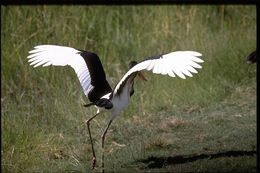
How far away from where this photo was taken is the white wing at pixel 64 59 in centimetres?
762

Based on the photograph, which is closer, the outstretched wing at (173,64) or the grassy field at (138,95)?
the outstretched wing at (173,64)

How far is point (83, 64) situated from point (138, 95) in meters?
2.55

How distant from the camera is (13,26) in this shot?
38.9 ft

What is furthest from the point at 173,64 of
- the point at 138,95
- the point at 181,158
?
the point at 138,95

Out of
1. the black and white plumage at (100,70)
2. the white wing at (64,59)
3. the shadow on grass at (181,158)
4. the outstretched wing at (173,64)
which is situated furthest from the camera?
the white wing at (64,59)

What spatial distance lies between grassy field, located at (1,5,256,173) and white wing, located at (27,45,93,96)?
86 centimetres

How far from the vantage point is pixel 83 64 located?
773 cm

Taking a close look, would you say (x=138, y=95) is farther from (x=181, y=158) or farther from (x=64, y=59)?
(x=181, y=158)

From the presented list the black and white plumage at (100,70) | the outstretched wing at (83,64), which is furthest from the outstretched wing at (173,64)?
the outstretched wing at (83,64)

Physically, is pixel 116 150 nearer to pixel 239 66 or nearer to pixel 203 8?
pixel 239 66

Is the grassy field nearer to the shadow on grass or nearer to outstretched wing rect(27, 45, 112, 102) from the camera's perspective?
A: the shadow on grass

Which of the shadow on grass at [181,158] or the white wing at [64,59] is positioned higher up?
the white wing at [64,59]

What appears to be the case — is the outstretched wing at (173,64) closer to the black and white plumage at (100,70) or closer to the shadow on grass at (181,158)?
the black and white plumage at (100,70)

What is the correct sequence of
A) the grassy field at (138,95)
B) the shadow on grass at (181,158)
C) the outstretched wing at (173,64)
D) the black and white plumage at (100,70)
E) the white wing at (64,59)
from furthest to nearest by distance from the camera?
the grassy field at (138,95) → the white wing at (64,59) → the shadow on grass at (181,158) → the black and white plumage at (100,70) → the outstretched wing at (173,64)
